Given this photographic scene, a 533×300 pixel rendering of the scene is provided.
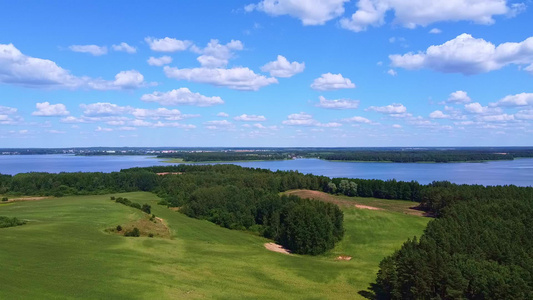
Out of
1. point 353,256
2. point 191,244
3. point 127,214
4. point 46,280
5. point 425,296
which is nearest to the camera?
point 46,280

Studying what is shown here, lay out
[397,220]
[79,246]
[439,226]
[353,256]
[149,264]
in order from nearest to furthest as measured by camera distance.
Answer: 1. [149,264]
2. [79,246]
3. [439,226]
4. [353,256]
5. [397,220]

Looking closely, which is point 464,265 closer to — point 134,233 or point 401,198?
point 134,233

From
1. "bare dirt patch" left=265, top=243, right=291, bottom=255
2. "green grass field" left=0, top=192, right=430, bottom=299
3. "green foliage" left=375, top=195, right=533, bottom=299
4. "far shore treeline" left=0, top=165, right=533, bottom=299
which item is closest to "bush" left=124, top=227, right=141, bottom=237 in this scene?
"green grass field" left=0, top=192, right=430, bottom=299

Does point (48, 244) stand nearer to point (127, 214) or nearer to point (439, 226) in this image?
point (127, 214)

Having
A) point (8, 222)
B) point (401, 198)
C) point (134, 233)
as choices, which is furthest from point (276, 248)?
point (401, 198)

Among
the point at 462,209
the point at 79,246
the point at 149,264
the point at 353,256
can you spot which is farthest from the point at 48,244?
the point at 462,209

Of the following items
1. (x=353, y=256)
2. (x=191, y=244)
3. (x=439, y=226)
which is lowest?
(x=353, y=256)

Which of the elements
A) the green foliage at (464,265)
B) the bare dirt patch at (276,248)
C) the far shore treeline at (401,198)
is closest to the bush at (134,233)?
the bare dirt patch at (276,248)
